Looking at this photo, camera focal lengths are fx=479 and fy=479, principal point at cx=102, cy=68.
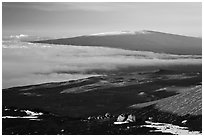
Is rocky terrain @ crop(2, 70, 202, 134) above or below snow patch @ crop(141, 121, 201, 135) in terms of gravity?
above

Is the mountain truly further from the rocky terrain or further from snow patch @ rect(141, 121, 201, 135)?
snow patch @ rect(141, 121, 201, 135)

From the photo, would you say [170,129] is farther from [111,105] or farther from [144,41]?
[144,41]

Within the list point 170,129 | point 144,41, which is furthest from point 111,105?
point 144,41

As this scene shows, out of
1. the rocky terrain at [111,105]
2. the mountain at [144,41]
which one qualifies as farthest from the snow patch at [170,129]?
the mountain at [144,41]

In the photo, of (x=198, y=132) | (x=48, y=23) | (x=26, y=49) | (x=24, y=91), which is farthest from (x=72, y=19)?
(x=198, y=132)

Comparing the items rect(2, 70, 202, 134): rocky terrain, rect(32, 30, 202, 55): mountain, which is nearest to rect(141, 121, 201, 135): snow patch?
rect(2, 70, 202, 134): rocky terrain

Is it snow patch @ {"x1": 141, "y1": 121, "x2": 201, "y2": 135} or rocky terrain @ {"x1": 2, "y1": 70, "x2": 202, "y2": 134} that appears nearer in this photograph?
snow patch @ {"x1": 141, "y1": 121, "x2": 201, "y2": 135}

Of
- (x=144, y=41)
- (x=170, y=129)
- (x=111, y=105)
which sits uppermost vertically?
(x=144, y=41)

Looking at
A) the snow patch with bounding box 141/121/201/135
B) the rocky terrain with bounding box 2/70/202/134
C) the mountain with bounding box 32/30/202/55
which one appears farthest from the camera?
the mountain with bounding box 32/30/202/55
